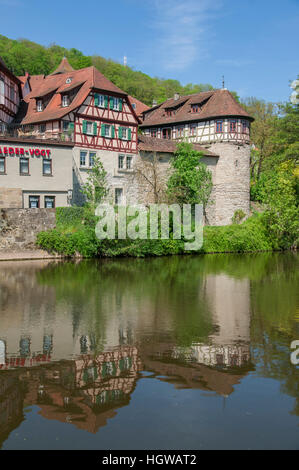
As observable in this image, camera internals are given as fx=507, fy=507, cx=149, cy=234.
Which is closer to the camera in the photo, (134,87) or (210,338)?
(210,338)

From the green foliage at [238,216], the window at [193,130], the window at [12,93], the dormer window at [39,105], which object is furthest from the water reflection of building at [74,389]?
the window at [193,130]

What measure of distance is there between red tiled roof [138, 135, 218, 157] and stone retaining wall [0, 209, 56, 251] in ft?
42.7

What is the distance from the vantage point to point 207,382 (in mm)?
9539

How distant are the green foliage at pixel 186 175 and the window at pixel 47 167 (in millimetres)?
11285

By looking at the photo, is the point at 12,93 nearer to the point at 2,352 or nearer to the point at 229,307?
the point at 229,307

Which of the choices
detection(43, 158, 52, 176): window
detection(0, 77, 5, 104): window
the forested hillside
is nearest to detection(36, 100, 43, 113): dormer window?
detection(0, 77, 5, 104): window

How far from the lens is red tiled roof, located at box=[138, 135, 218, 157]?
43172 mm

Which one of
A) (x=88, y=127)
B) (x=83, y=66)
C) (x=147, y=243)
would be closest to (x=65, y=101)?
(x=88, y=127)

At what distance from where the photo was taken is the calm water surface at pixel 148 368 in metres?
7.60

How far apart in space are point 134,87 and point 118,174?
1440 inches

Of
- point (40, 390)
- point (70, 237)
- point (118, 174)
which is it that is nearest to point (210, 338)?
point (40, 390)

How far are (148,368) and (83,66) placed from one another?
221 ft

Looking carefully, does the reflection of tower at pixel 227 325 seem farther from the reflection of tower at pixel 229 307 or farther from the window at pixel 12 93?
the window at pixel 12 93
